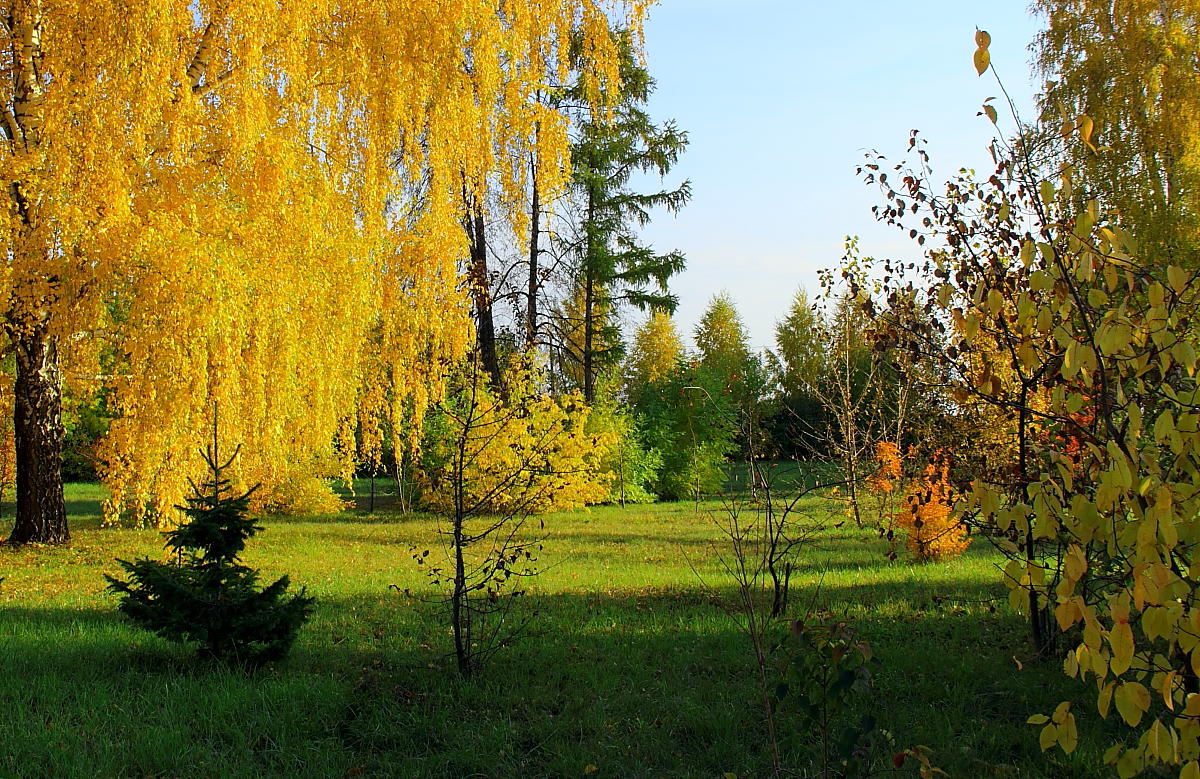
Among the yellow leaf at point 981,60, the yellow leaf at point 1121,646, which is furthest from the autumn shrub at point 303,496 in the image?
the yellow leaf at point 1121,646

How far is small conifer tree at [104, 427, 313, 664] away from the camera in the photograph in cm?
473

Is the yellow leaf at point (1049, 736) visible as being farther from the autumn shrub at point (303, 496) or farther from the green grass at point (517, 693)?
the autumn shrub at point (303, 496)

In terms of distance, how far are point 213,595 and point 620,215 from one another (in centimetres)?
1607

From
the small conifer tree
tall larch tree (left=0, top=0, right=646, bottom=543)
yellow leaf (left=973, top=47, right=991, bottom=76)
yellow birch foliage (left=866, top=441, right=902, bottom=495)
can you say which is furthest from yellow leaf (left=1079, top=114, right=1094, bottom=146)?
tall larch tree (left=0, top=0, right=646, bottom=543)

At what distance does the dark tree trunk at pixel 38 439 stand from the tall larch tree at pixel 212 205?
1.0 inches

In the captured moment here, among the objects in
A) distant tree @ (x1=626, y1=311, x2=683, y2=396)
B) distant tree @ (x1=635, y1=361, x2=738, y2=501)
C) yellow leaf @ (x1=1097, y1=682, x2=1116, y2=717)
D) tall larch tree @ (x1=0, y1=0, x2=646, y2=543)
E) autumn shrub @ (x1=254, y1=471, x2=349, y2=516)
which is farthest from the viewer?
distant tree @ (x1=626, y1=311, x2=683, y2=396)

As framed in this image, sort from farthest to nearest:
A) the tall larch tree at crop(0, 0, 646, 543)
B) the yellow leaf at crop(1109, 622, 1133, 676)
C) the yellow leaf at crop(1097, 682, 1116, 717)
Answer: the tall larch tree at crop(0, 0, 646, 543) < the yellow leaf at crop(1097, 682, 1116, 717) < the yellow leaf at crop(1109, 622, 1133, 676)

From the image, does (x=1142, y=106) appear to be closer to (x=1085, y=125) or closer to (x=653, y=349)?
(x=1085, y=125)

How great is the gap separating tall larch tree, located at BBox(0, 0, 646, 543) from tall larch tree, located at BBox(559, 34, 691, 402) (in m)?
8.16

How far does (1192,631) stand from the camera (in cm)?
153

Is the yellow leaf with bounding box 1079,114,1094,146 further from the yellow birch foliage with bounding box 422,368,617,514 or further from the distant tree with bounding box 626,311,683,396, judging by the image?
the distant tree with bounding box 626,311,683,396

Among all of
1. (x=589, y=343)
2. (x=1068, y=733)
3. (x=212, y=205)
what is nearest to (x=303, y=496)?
(x=589, y=343)

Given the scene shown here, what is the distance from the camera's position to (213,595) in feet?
15.8

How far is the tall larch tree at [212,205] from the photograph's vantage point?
765 cm
